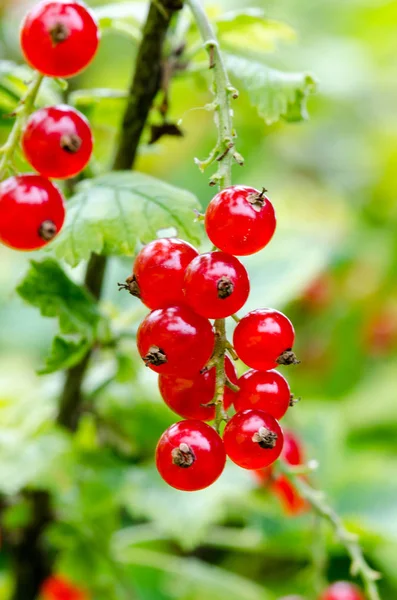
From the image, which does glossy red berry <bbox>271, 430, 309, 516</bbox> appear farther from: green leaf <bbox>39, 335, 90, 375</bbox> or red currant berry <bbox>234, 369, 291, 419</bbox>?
red currant berry <bbox>234, 369, 291, 419</bbox>

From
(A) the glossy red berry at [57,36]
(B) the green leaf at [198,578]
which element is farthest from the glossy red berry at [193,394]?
(B) the green leaf at [198,578]

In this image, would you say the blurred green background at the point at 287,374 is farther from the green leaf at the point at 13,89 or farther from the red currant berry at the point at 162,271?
the red currant berry at the point at 162,271

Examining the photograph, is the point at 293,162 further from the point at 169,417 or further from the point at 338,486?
the point at 169,417

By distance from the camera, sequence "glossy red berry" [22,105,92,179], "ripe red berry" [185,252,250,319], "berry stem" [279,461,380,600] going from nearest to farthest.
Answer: "ripe red berry" [185,252,250,319] → "glossy red berry" [22,105,92,179] → "berry stem" [279,461,380,600]

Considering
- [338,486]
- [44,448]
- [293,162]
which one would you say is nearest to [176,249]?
[44,448]

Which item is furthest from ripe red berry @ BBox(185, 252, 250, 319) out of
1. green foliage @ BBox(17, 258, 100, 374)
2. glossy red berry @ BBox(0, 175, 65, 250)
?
green foliage @ BBox(17, 258, 100, 374)

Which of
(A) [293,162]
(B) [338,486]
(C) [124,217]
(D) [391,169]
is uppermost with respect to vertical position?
(A) [293,162]

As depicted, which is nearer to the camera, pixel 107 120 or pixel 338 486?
pixel 107 120
